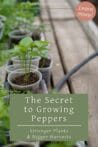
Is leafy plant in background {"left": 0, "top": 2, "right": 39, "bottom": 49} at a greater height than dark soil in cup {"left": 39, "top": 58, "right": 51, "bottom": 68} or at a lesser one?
lesser

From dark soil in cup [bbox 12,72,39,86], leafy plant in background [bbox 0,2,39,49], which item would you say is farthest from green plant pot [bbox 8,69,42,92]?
leafy plant in background [bbox 0,2,39,49]

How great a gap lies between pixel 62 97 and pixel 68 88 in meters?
0.11

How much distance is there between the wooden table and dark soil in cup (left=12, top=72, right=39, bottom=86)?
0.13 ft

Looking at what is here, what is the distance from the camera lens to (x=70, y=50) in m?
0.91

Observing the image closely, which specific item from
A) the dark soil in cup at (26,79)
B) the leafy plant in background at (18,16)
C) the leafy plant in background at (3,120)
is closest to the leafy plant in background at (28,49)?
the dark soil in cup at (26,79)

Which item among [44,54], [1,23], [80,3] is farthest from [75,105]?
[1,23]

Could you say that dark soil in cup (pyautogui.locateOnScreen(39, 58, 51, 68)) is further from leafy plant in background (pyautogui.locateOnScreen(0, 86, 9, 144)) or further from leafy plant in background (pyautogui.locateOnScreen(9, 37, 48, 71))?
leafy plant in background (pyautogui.locateOnScreen(0, 86, 9, 144))

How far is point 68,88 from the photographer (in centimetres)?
73

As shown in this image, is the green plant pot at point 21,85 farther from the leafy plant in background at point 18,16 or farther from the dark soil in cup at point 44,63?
the leafy plant in background at point 18,16

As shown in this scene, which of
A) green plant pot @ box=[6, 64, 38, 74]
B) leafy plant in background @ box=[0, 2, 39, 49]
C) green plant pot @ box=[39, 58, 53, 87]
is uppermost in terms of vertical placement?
green plant pot @ box=[6, 64, 38, 74]

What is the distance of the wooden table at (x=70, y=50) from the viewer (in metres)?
0.75

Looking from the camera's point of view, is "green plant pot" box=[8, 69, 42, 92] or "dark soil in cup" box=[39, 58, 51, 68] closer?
"green plant pot" box=[8, 69, 42, 92]

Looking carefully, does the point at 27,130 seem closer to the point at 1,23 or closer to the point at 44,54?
the point at 44,54

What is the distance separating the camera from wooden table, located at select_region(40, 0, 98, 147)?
0.75 m
